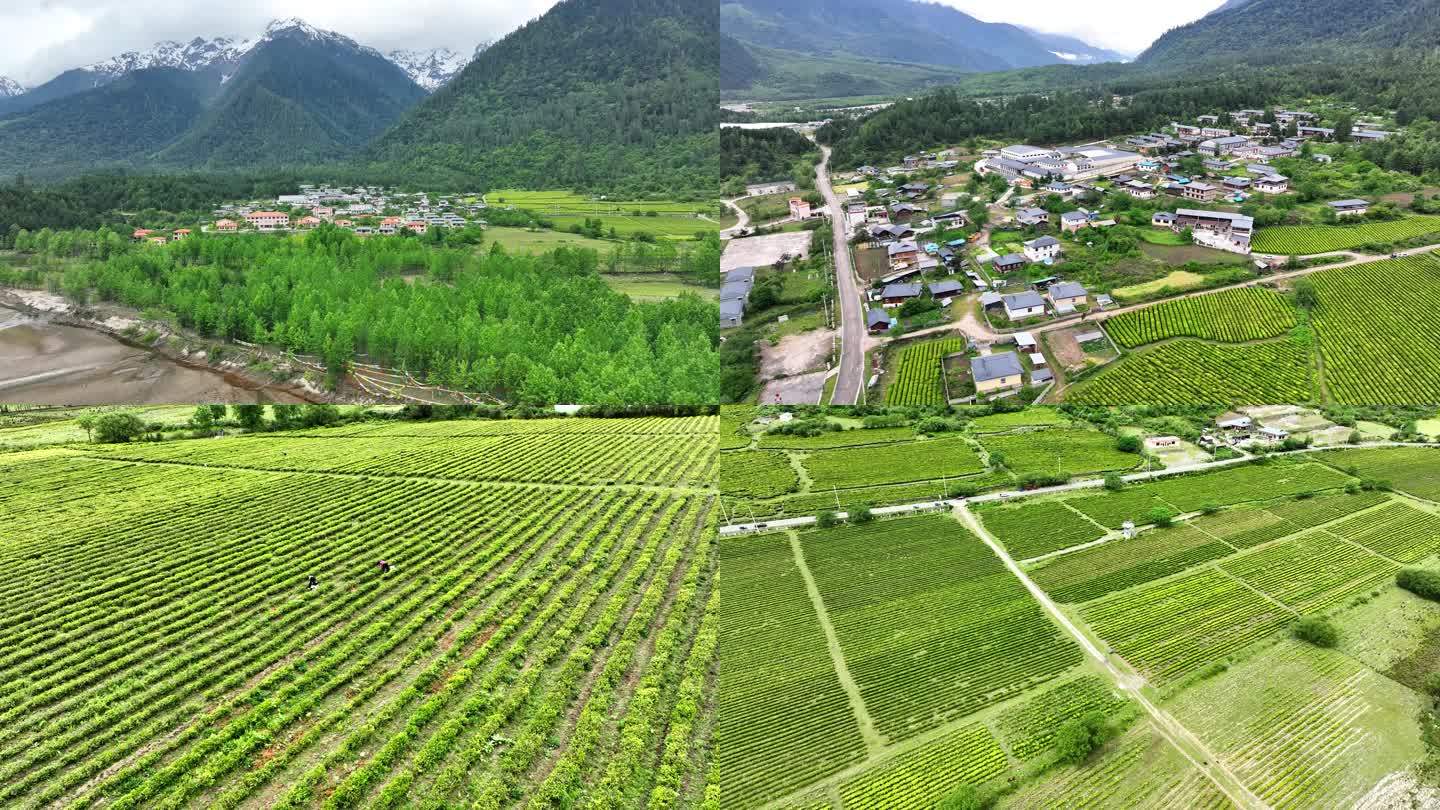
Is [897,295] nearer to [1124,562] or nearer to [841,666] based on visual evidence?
[1124,562]

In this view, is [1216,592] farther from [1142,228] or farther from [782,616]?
[1142,228]

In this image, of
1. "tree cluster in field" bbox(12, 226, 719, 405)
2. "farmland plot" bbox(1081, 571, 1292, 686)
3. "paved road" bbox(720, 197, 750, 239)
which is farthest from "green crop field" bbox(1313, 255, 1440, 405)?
"paved road" bbox(720, 197, 750, 239)

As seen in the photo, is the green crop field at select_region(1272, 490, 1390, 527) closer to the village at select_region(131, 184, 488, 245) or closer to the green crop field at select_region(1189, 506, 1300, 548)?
the green crop field at select_region(1189, 506, 1300, 548)

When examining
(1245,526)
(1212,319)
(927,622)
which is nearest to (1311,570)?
(1245,526)

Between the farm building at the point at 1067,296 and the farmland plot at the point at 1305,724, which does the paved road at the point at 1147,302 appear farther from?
the farmland plot at the point at 1305,724

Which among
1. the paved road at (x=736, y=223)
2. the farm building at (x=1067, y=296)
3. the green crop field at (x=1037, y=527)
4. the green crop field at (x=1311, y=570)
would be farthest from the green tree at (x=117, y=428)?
the farm building at (x=1067, y=296)
